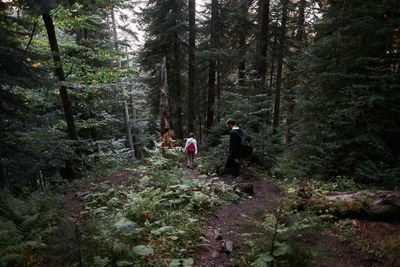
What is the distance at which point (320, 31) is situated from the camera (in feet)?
24.9

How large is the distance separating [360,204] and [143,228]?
14.8ft

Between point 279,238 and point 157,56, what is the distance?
17.1 m

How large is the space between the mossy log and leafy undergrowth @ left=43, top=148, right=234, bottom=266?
2.49 meters

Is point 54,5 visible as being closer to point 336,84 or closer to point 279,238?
point 279,238

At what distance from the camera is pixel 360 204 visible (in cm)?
403

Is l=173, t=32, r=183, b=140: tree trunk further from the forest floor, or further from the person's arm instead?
the forest floor

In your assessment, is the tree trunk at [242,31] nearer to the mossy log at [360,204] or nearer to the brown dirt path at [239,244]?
the brown dirt path at [239,244]

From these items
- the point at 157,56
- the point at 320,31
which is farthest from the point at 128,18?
the point at 320,31

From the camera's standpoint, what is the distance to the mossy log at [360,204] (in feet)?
12.0

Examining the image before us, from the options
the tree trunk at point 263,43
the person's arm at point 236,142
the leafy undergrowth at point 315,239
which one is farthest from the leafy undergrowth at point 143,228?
the tree trunk at point 263,43

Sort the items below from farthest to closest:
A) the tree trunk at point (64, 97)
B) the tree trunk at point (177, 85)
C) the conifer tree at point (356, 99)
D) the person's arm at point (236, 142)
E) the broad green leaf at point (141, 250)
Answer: the tree trunk at point (177, 85), the tree trunk at point (64, 97), the person's arm at point (236, 142), the conifer tree at point (356, 99), the broad green leaf at point (141, 250)

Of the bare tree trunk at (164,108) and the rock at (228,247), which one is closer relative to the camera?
the rock at (228,247)

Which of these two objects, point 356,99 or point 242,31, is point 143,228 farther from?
point 242,31

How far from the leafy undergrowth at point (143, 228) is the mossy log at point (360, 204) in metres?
2.49
